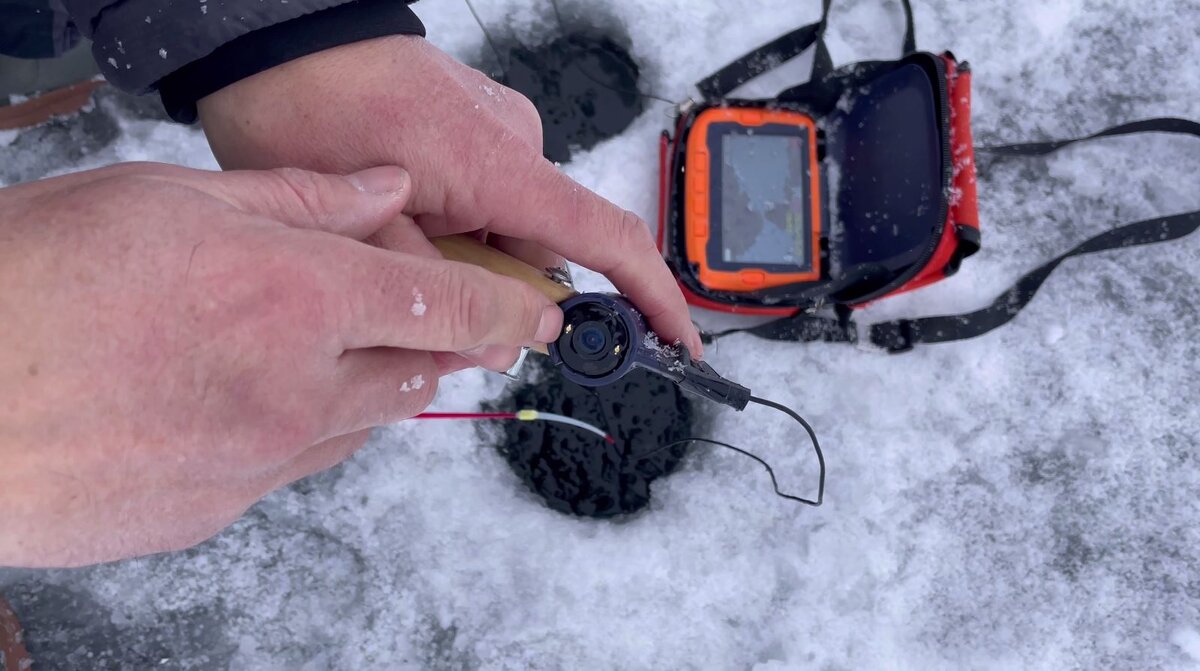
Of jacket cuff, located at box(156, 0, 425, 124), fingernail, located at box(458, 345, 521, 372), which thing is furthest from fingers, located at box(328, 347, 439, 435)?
jacket cuff, located at box(156, 0, 425, 124)

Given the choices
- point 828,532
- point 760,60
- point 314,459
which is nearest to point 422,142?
point 314,459

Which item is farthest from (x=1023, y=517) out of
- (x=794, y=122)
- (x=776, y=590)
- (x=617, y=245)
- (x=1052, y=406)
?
(x=617, y=245)

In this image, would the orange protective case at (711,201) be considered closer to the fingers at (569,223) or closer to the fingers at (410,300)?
the fingers at (569,223)

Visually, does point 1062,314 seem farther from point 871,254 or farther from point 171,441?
point 171,441

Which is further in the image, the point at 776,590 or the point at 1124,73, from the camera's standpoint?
the point at 1124,73

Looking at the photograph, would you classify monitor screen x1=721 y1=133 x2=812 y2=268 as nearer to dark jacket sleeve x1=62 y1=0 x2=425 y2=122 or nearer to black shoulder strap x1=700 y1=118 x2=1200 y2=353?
black shoulder strap x1=700 y1=118 x2=1200 y2=353

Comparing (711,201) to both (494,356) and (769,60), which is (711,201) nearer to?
(769,60)
